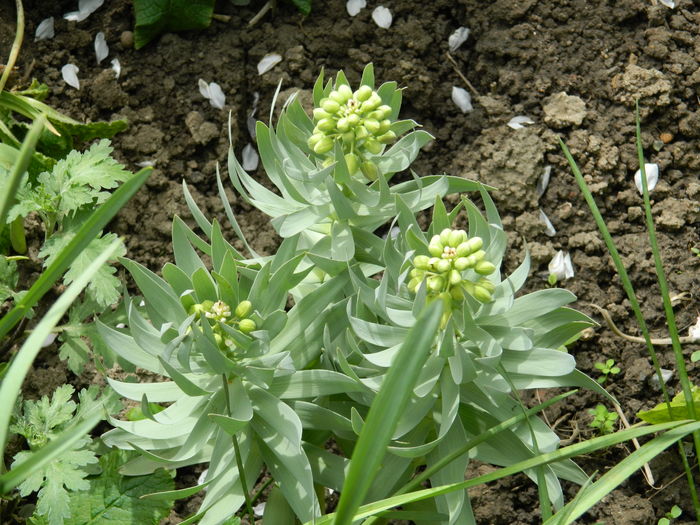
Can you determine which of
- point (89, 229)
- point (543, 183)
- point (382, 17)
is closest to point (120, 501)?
point (89, 229)

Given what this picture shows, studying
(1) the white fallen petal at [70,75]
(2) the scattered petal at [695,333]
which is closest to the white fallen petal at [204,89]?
(1) the white fallen petal at [70,75]

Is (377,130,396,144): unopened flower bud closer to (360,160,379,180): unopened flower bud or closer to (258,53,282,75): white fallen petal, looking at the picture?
(360,160,379,180): unopened flower bud

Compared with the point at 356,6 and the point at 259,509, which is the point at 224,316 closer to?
the point at 259,509

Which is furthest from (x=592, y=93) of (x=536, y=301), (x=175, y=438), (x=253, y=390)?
(x=175, y=438)

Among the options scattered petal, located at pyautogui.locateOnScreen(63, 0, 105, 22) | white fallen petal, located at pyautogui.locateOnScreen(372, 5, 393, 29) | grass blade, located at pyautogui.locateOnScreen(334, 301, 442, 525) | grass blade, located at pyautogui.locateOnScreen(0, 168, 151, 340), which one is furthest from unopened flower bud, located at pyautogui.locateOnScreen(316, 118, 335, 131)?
scattered petal, located at pyautogui.locateOnScreen(63, 0, 105, 22)

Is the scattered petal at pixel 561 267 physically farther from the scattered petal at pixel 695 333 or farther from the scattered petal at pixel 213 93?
the scattered petal at pixel 213 93
